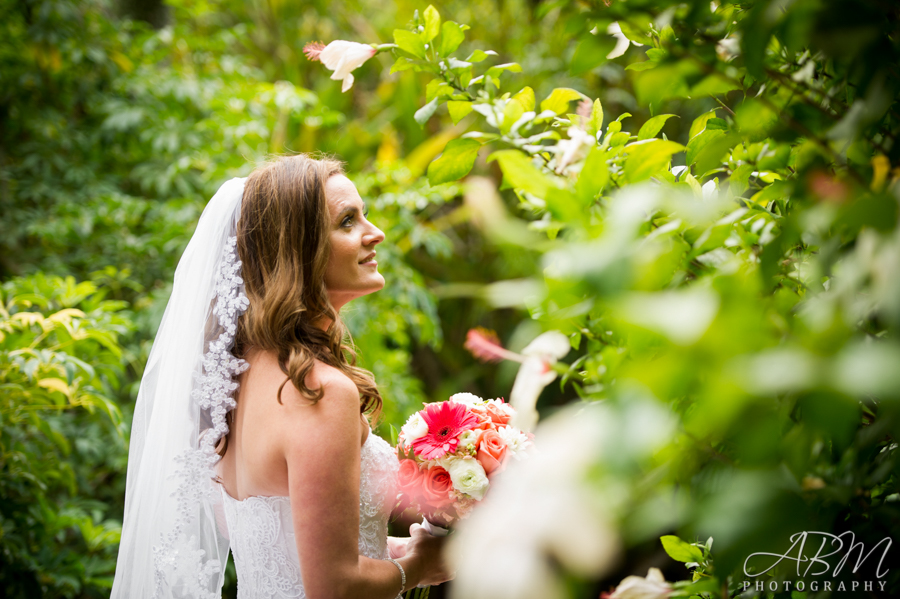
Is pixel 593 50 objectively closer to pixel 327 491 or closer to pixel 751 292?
pixel 751 292

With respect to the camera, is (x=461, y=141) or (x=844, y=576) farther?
(x=461, y=141)

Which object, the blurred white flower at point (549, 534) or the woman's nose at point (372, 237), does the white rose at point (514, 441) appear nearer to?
the woman's nose at point (372, 237)

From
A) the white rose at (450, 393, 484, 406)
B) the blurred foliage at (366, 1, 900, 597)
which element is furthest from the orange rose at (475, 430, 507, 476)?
the blurred foliage at (366, 1, 900, 597)

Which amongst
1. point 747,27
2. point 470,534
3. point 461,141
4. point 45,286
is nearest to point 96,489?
point 45,286

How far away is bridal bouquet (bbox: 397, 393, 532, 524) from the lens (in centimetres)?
112

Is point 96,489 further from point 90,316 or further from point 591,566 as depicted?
point 591,566

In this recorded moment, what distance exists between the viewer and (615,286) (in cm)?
28

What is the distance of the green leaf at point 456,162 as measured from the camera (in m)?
0.82

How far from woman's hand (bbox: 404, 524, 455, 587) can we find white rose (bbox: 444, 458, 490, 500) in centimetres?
26

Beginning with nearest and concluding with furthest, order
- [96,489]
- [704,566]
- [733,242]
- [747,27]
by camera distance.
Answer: [747,27]
[733,242]
[704,566]
[96,489]

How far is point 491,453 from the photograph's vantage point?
1145 millimetres

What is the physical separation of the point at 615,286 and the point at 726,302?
58mm

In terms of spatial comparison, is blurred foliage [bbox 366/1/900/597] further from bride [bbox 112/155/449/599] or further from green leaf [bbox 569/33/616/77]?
bride [bbox 112/155/449/599]

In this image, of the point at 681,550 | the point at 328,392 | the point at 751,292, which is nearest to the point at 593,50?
the point at 751,292
